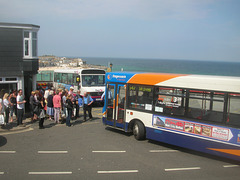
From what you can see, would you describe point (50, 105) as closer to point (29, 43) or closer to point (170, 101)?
point (29, 43)

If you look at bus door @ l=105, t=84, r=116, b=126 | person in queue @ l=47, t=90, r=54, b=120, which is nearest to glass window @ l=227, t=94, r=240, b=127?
bus door @ l=105, t=84, r=116, b=126

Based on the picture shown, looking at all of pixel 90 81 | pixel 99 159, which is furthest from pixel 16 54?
pixel 99 159

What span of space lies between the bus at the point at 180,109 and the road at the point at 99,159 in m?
0.52

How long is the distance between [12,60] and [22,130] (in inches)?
207

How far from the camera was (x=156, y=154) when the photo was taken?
9047mm

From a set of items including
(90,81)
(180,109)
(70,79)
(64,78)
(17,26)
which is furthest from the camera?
(64,78)

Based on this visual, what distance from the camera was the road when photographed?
720 centimetres

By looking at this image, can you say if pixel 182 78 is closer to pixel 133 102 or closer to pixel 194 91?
pixel 194 91

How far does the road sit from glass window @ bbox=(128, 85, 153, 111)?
157 centimetres

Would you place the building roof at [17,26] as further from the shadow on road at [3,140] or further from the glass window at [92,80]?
the shadow on road at [3,140]

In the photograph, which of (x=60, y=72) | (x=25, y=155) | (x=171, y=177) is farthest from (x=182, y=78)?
(x=60, y=72)

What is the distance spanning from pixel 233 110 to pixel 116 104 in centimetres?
533

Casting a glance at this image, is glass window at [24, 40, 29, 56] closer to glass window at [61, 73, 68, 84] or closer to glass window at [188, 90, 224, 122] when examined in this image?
glass window at [61, 73, 68, 84]

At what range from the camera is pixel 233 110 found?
801cm
